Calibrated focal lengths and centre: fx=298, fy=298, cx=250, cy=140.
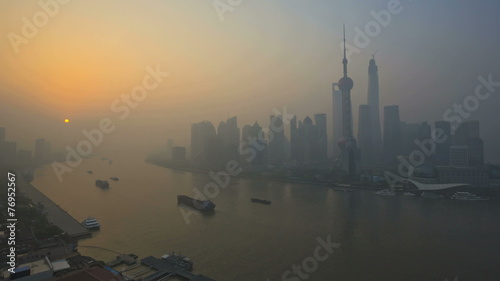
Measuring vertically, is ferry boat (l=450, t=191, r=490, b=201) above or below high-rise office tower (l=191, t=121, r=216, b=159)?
below

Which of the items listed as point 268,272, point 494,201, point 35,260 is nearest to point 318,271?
point 268,272

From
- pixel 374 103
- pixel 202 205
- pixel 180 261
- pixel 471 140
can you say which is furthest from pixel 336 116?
pixel 180 261

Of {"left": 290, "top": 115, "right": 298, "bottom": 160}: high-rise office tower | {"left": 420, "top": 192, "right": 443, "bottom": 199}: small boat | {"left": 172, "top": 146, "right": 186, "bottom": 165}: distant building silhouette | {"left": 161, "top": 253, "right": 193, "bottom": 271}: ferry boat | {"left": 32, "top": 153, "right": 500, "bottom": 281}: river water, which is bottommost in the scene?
{"left": 32, "top": 153, "right": 500, "bottom": 281}: river water

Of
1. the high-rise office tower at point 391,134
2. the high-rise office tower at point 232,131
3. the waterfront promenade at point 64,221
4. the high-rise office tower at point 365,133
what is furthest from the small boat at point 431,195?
the high-rise office tower at point 232,131

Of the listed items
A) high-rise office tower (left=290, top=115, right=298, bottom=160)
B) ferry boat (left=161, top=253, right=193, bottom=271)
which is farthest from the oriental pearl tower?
ferry boat (left=161, top=253, right=193, bottom=271)

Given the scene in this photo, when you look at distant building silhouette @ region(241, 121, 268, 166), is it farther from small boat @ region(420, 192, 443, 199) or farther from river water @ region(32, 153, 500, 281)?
small boat @ region(420, 192, 443, 199)

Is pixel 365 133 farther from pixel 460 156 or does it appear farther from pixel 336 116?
pixel 460 156

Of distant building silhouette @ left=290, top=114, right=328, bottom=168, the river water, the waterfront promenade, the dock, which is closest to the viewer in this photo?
the dock
